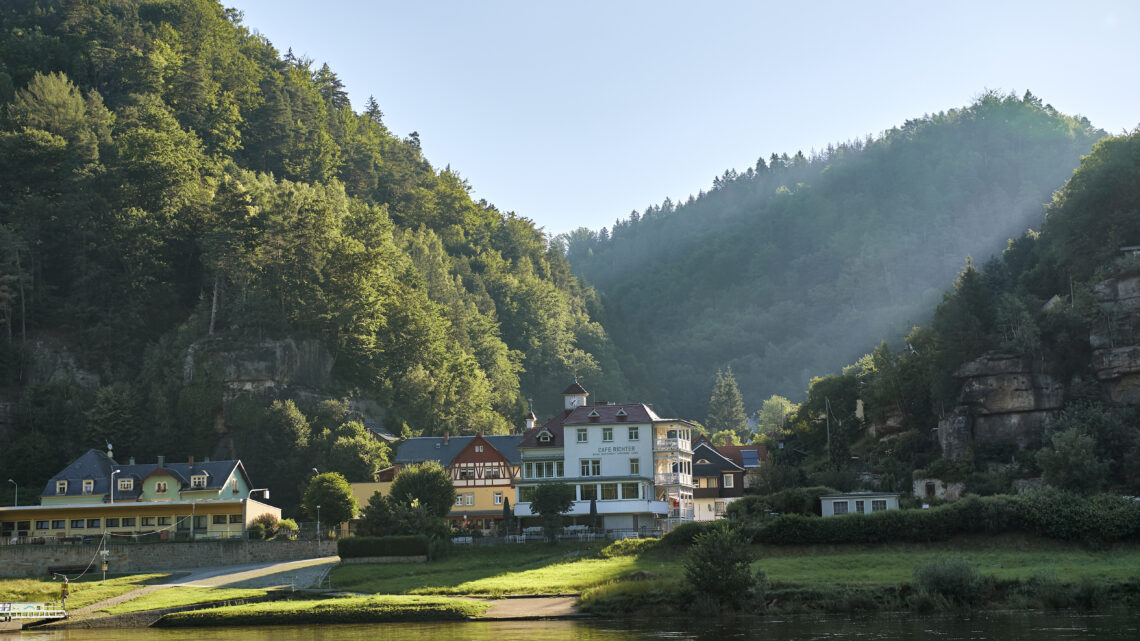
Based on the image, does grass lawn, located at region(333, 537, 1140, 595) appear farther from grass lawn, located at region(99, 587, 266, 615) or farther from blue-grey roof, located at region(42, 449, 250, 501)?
blue-grey roof, located at region(42, 449, 250, 501)

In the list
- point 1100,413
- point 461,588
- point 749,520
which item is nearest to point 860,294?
point 1100,413

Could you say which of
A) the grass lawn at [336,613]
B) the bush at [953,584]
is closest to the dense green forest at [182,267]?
the grass lawn at [336,613]

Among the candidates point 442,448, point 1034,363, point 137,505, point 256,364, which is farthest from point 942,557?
point 256,364

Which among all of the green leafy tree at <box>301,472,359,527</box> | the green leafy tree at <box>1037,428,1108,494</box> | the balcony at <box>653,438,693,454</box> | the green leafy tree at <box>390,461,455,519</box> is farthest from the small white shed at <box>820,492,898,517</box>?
the green leafy tree at <box>301,472,359,527</box>

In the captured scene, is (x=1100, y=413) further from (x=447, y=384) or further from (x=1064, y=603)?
(x=447, y=384)

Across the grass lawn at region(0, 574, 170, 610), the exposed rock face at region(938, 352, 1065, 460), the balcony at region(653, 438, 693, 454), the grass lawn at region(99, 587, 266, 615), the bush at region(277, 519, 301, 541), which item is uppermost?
the exposed rock face at region(938, 352, 1065, 460)

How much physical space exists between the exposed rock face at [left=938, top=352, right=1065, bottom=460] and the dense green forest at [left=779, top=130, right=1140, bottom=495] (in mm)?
699

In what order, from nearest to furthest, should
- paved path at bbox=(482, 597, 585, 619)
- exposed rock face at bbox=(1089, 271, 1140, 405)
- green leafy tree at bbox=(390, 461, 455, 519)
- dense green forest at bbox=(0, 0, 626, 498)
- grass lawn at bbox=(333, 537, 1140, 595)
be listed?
paved path at bbox=(482, 597, 585, 619) < grass lawn at bbox=(333, 537, 1140, 595) < green leafy tree at bbox=(390, 461, 455, 519) < exposed rock face at bbox=(1089, 271, 1140, 405) < dense green forest at bbox=(0, 0, 626, 498)

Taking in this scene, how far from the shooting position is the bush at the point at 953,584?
47.7m

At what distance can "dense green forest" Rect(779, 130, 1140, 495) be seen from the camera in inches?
2830

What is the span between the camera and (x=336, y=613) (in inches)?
2020

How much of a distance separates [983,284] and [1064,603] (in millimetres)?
43111

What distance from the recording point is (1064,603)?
47.6 m

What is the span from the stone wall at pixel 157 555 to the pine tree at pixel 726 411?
290 ft
